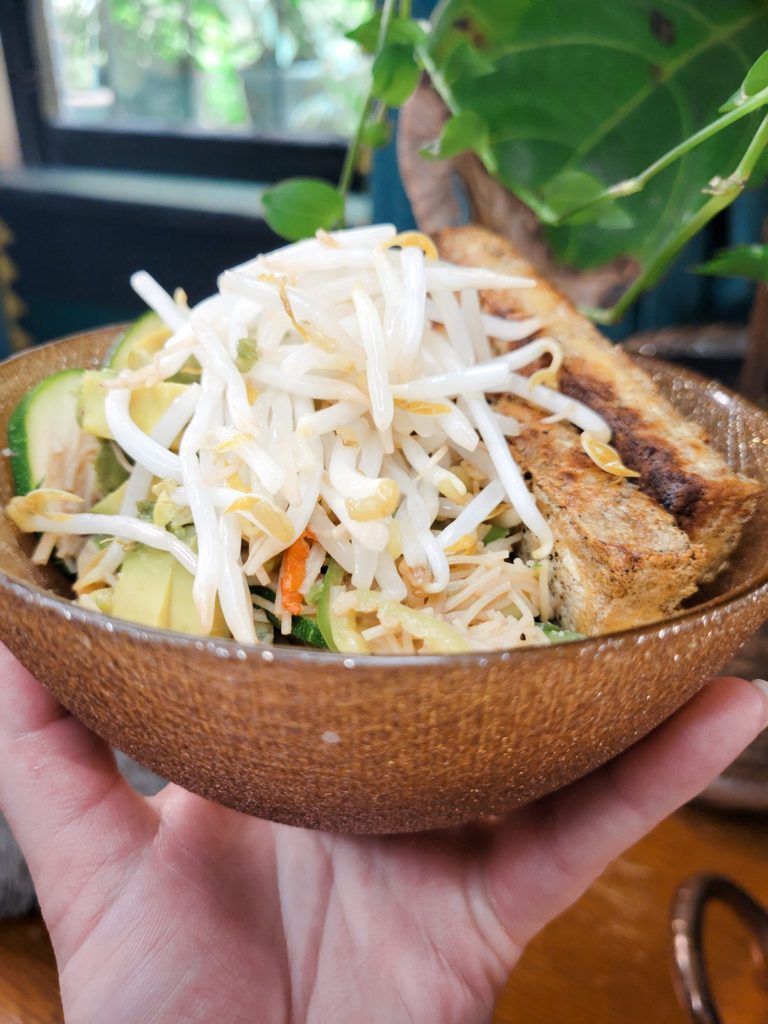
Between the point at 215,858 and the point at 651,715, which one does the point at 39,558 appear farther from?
the point at 651,715

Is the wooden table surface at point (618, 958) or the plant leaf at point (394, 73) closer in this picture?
the wooden table surface at point (618, 958)

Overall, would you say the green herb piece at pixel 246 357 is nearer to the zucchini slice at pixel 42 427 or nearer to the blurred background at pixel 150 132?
the zucchini slice at pixel 42 427

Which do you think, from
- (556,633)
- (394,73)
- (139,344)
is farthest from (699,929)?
(394,73)

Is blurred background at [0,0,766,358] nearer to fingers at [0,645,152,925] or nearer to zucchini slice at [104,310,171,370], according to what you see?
zucchini slice at [104,310,171,370]

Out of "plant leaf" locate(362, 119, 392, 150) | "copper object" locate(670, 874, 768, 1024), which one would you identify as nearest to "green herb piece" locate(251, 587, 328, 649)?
"copper object" locate(670, 874, 768, 1024)

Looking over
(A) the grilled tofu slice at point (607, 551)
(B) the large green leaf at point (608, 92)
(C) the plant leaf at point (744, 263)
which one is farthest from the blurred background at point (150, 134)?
(A) the grilled tofu slice at point (607, 551)
